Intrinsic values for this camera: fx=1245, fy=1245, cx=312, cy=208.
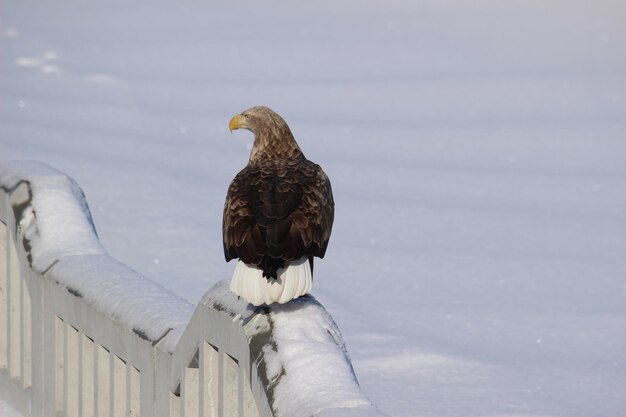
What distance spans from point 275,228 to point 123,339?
955 mm

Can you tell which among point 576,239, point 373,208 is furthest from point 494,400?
point 373,208

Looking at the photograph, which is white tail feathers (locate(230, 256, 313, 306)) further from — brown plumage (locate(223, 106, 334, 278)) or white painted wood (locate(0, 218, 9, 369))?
white painted wood (locate(0, 218, 9, 369))

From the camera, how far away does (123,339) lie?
4176 mm

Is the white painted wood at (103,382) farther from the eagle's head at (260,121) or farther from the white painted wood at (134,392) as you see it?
the eagle's head at (260,121)

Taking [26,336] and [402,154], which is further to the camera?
[402,154]

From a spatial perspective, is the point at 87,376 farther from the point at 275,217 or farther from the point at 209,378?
the point at 275,217

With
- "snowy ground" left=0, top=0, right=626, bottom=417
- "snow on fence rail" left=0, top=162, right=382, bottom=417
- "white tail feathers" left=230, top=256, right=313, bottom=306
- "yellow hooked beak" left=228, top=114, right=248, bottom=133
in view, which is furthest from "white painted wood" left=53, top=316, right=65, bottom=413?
"snowy ground" left=0, top=0, right=626, bottom=417

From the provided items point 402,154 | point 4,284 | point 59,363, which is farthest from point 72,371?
point 402,154

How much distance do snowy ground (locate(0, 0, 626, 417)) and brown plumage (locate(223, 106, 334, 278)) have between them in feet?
10.5

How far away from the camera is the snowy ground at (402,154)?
833cm

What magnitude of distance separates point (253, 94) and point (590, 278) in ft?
33.0

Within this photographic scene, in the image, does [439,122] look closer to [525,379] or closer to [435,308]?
[435,308]

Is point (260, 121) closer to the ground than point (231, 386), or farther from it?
farther from it

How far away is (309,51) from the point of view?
23234mm
